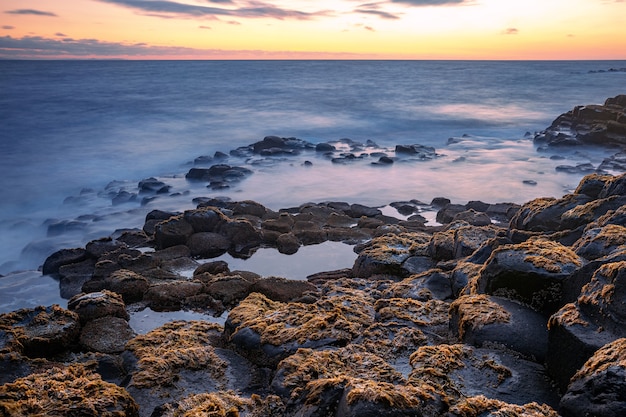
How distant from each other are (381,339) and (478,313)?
3.30ft

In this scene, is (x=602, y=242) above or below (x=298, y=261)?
above

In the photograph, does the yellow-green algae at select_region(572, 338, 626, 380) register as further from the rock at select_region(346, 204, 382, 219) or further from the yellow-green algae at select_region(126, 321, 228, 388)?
the rock at select_region(346, 204, 382, 219)

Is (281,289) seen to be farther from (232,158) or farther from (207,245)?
(232,158)

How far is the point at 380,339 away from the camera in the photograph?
16.3 feet

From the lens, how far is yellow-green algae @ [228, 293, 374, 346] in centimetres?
516

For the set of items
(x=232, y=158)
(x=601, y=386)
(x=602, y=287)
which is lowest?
(x=232, y=158)

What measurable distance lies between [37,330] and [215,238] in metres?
5.24

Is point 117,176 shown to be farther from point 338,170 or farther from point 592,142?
point 592,142

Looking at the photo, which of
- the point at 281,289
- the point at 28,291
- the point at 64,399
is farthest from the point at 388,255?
the point at 28,291

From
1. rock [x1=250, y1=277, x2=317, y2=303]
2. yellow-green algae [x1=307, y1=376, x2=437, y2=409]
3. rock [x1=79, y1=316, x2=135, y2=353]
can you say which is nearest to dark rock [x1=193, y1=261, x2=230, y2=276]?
rock [x1=250, y1=277, x2=317, y2=303]

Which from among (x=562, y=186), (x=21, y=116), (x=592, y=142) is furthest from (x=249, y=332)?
(x=21, y=116)

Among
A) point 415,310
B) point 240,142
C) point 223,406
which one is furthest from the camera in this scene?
point 240,142

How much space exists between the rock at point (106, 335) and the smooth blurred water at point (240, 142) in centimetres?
705

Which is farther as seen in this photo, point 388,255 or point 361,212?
point 361,212
